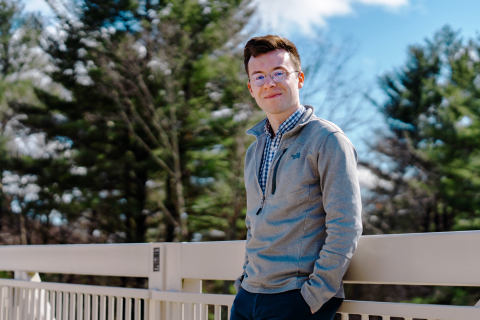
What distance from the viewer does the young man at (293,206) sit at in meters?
Result: 1.37

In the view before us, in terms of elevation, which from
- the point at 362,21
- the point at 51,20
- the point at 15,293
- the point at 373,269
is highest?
the point at 362,21

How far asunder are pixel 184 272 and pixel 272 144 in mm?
831

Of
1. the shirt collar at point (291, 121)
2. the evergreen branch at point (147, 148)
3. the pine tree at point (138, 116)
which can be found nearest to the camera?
the shirt collar at point (291, 121)

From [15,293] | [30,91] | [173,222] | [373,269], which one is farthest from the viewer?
[30,91]

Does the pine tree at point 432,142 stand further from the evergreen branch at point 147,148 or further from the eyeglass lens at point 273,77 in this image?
the eyeglass lens at point 273,77

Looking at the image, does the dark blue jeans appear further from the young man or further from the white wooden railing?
the white wooden railing

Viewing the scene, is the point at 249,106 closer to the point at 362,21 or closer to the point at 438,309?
the point at 362,21

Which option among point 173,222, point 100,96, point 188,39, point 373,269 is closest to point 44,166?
point 100,96

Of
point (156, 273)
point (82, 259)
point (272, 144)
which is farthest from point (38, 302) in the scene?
point (272, 144)

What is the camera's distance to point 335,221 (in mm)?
1369

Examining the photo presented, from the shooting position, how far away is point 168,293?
2133 mm

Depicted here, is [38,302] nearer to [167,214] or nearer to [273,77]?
[273,77]

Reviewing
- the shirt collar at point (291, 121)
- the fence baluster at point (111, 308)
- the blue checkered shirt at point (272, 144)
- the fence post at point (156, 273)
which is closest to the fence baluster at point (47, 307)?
the fence baluster at point (111, 308)

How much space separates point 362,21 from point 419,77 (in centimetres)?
440
